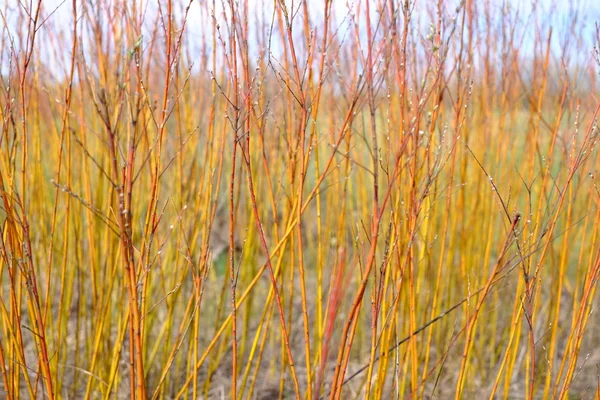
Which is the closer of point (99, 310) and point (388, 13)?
point (388, 13)

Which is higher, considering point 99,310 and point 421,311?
point 99,310

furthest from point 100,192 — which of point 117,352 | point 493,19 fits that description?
point 493,19

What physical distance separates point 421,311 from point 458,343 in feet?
1.09

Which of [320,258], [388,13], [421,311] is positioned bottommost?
[421,311]

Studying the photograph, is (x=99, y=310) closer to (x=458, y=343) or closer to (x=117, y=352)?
(x=117, y=352)

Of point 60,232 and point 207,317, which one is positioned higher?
point 60,232

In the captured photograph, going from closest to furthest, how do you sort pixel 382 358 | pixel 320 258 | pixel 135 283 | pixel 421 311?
pixel 135 283, pixel 382 358, pixel 320 258, pixel 421 311

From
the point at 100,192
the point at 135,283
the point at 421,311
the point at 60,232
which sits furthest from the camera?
the point at 60,232

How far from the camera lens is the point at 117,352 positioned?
3.99 feet

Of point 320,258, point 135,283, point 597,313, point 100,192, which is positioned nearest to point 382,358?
point 320,258

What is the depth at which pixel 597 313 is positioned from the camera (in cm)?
275

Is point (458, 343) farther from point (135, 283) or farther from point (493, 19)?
point (135, 283)

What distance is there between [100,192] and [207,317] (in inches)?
43.1

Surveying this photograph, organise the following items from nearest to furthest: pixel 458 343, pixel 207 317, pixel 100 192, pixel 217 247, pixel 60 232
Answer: pixel 100 192, pixel 458 343, pixel 60 232, pixel 207 317, pixel 217 247
